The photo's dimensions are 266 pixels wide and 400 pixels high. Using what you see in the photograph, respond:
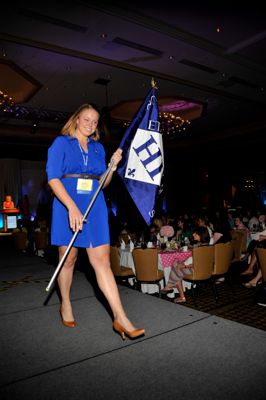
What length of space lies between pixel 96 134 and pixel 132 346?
1.40m

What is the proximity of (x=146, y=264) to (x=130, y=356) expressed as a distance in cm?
319

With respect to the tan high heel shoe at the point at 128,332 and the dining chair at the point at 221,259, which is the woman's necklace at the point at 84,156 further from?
the dining chair at the point at 221,259

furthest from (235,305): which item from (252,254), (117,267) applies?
(252,254)

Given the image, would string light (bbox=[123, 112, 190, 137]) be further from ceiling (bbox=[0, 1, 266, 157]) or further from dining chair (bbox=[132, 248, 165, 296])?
dining chair (bbox=[132, 248, 165, 296])

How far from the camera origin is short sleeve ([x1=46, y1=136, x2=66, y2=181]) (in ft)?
6.42

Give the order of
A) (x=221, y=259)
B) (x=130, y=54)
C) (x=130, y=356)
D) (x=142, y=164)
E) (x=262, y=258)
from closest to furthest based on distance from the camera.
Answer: (x=130, y=356)
(x=142, y=164)
(x=262, y=258)
(x=221, y=259)
(x=130, y=54)

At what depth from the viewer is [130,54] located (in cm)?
726

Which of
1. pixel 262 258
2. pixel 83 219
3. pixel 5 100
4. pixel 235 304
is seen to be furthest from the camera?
pixel 5 100

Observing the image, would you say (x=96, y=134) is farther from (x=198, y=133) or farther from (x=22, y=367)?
(x=198, y=133)

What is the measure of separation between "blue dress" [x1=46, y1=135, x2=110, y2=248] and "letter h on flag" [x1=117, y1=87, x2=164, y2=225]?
35cm

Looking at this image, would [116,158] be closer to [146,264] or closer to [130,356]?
[130,356]

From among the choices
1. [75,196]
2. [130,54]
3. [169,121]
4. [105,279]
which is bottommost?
[105,279]

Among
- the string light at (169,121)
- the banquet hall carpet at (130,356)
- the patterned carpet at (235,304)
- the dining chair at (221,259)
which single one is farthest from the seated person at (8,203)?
the banquet hall carpet at (130,356)

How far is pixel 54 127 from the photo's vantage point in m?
13.9
